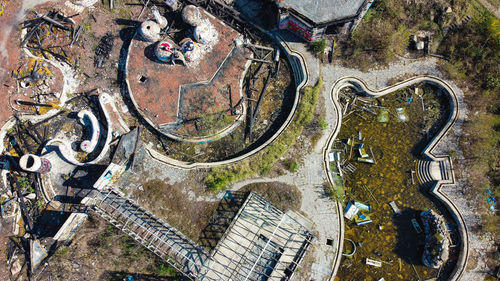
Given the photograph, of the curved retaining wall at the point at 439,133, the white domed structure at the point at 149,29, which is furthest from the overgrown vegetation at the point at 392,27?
the white domed structure at the point at 149,29

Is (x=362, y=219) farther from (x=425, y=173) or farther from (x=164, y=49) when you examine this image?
(x=164, y=49)

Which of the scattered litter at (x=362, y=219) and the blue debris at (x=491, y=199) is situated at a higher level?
the blue debris at (x=491, y=199)

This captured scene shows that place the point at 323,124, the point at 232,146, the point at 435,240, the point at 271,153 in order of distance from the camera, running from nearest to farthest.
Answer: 1. the point at 435,240
2. the point at 271,153
3. the point at 323,124
4. the point at 232,146

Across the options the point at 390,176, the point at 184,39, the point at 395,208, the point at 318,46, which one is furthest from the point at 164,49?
the point at 395,208

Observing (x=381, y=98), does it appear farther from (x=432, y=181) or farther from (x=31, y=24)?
(x=31, y=24)

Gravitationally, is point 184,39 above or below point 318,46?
below

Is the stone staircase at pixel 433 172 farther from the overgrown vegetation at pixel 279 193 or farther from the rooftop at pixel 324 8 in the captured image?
the rooftop at pixel 324 8
